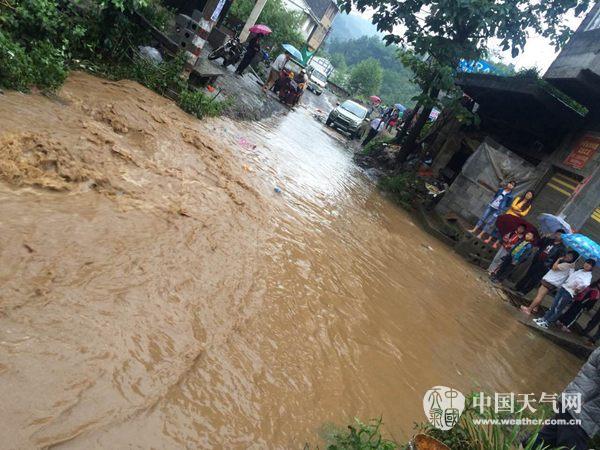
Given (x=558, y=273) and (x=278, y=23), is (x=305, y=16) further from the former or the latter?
(x=558, y=273)

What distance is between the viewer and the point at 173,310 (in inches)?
134

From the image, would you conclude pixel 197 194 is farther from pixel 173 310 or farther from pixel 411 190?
pixel 411 190

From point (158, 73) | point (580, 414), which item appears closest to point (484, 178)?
point (158, 73)

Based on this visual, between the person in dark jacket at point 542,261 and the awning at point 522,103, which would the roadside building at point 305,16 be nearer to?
the awning at point 522,103

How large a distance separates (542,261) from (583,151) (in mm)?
A: 3278

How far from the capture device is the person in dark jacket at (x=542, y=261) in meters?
8.48

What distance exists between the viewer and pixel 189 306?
356 centimetres

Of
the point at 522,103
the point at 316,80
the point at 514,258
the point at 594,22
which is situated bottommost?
the point at 514,258

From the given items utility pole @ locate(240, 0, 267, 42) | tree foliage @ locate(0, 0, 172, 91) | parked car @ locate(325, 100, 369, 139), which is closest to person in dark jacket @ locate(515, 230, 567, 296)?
tree foliage @ locate(0, 0, 172, 91)

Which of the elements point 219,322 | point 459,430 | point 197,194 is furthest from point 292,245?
point 459,430

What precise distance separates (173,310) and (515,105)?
1266cm

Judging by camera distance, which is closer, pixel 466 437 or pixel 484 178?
pixel 466 437

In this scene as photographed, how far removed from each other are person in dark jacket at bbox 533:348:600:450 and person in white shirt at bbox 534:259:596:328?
469 centimetres

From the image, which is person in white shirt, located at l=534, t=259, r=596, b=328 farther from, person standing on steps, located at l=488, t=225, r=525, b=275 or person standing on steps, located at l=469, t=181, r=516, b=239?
person standing on steps, located at l=469, t=181, r=516, b=239
